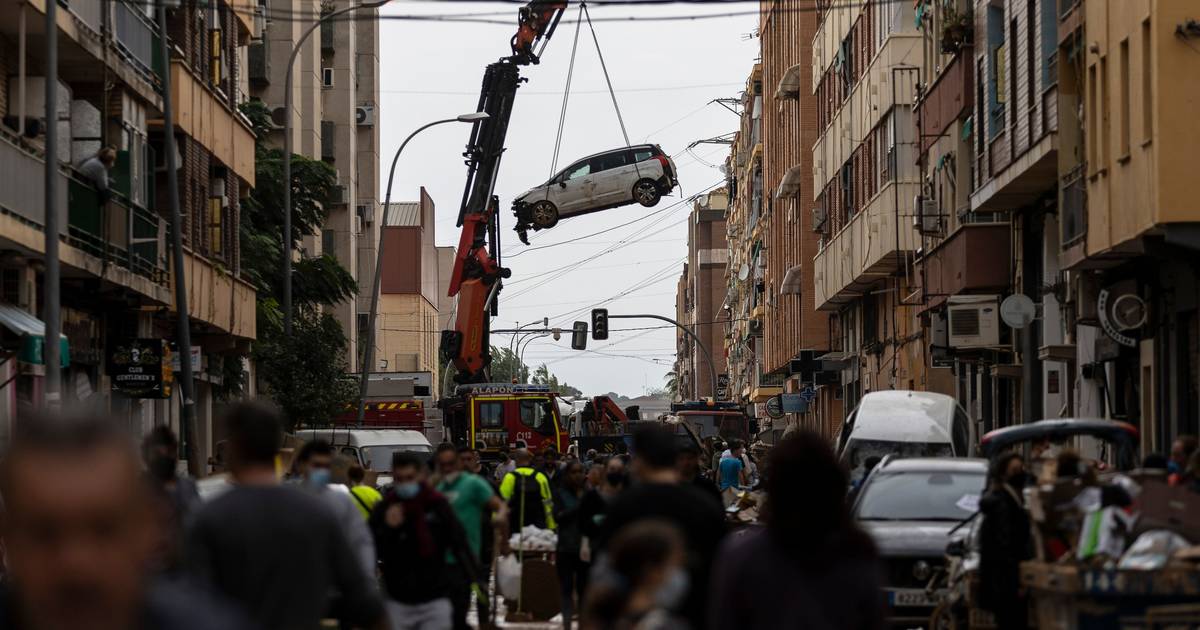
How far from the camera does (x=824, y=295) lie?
5469 cm

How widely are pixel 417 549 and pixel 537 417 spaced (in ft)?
130

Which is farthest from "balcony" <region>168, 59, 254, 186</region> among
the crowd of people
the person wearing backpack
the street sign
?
the street sign

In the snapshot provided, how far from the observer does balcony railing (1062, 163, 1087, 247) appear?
2598 cm

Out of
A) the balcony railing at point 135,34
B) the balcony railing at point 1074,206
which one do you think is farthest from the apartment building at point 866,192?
the balcony railing at point 135,34

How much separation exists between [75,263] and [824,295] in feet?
104

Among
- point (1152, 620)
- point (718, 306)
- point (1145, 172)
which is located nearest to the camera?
point (1152, 620)

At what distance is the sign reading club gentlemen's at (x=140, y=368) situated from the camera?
2825 centimetres

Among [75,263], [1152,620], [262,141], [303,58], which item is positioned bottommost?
[1152,620]

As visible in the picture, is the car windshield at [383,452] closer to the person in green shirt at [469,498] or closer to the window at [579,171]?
the person in green shirt at [469,498]

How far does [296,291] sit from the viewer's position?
52.7m

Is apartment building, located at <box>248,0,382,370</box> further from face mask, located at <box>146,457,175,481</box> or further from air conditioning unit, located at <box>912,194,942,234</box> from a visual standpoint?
face mask, located at <box>146,457,175,481</box>

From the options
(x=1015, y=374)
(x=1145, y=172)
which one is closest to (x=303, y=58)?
(x=1015, y=374)

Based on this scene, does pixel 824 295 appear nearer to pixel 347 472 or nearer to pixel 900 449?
pixel 900 449

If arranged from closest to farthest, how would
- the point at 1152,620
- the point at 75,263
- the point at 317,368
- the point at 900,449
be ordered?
the point at 1152,620 → the point at 75,263 → the point at 900,449 → the point at 317,368
